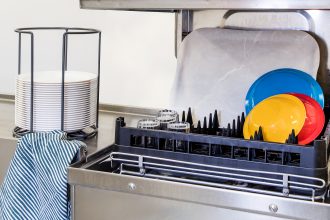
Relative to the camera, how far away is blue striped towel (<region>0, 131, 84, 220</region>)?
1031 mm

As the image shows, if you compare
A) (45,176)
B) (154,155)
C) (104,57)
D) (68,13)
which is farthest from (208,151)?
(68,13)

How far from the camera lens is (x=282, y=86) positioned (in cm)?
120

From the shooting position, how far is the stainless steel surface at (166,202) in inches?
32.0

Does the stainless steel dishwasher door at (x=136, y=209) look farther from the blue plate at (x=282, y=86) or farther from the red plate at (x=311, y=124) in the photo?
the blue plate at (x=282, y=86)

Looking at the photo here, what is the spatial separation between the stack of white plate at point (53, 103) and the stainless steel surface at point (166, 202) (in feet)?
0.90

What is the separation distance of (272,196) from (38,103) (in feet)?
2.02

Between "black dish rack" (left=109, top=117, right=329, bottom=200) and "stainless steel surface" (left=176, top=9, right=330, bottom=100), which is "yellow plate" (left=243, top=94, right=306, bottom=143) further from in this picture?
"stainless steel surface" (left=176, top=9, right=330, bottom=100)

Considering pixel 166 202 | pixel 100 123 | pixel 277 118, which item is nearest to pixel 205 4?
pixel 277 118

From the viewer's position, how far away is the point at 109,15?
61.1 inches

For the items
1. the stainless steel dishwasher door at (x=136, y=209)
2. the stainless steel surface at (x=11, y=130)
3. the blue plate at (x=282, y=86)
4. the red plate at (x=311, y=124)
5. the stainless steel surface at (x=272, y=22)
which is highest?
the stainless steel surface at (x=272, y=22)

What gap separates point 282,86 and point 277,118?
19 centimetres

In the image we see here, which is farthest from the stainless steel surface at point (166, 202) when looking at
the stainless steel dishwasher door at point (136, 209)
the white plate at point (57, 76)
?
Result: the white plate at point (57, 76)

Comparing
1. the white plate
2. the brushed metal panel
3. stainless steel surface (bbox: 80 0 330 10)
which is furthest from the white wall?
the brushed metal panel

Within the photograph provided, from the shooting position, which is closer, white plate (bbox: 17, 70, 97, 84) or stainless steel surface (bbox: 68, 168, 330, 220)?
stainless steel surface (bbox: 68, 168, 330, 220)
